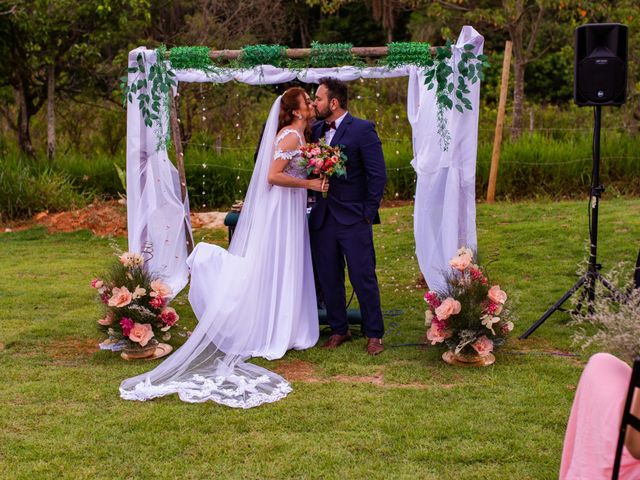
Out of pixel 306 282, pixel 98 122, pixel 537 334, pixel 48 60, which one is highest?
pixel 48 60

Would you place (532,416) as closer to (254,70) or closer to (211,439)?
(211,439)

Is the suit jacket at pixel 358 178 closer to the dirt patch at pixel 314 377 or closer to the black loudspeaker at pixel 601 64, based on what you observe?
the dirt patch at pixel 314 377

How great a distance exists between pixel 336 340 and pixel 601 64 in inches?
104

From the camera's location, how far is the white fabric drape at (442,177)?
21.2 ft

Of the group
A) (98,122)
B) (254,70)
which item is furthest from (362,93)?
(254,70)

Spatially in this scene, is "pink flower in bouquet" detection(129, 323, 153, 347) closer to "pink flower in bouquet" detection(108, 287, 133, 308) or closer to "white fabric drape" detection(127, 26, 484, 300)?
"pink flower in bouquet" detection(108, 287, 133, 308)

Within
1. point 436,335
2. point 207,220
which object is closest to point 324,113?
point 436,335

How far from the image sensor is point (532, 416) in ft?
15.3

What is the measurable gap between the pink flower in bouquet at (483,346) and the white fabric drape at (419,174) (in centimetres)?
95

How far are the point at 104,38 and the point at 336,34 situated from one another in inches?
397

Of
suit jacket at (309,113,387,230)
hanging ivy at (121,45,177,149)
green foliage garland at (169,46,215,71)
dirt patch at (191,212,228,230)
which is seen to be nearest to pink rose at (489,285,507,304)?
suit jacket at (309,113,387,230)

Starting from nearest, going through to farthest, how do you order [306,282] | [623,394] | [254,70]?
1. [623,394]
2. [306,282]
3. [254,70]

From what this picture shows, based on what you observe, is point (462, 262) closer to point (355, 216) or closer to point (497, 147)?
point (355, 216)

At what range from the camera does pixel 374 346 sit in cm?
596
